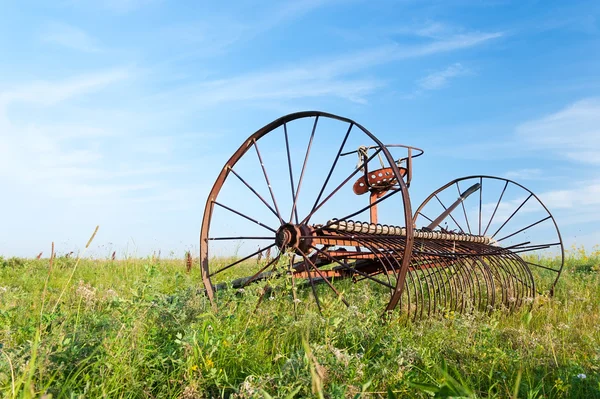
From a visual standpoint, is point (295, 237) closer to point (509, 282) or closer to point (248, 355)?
point (248, 355)

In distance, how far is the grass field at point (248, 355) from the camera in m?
2.30

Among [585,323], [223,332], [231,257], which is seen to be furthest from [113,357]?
[231,257]

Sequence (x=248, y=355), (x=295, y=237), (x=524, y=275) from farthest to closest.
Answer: (x=524, y=275)
(x=295, y=237)
(x=248, y=355)

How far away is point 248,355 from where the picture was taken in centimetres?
282

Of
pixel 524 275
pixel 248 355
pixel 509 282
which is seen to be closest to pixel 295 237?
pixel 248 355

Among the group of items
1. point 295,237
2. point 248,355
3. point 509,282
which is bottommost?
point 248,355

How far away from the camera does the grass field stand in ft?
7.55

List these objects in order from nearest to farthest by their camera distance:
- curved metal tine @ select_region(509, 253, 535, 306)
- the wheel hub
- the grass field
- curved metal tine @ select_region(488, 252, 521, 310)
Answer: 1. the grass field
2. the wheel hub
3. curved metal tine @ select_region(488, 252, 521, 310)
4. curved metal tine @ select_region(509, 253, 535, 306)

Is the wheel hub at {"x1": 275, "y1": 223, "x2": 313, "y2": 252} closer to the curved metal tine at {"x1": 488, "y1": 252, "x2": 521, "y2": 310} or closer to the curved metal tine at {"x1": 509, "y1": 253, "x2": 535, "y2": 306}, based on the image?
the curved metal tine at {"x1": 488, "y1": 252, "x2": 521, "y2": 310}

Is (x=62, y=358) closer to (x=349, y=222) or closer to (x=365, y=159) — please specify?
(x=349, y=222)

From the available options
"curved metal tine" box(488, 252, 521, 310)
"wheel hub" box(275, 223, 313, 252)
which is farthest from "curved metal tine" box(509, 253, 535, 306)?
"wheel hub" box(275, 223, 313, 252)

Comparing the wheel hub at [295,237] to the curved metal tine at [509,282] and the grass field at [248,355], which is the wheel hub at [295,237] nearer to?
the grass field at [248,355]

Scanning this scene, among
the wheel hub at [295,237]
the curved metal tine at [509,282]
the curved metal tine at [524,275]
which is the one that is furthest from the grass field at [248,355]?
the curved metal tine at [524,275]

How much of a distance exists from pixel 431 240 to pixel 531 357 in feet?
7.98
